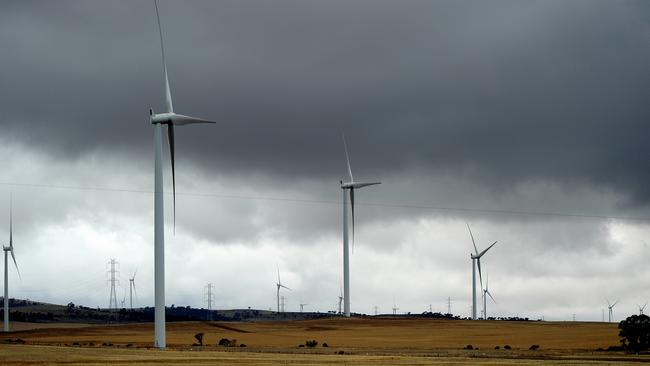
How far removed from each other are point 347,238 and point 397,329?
1750cm

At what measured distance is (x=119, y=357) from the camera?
7512 centimetres

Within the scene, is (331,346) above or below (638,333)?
below

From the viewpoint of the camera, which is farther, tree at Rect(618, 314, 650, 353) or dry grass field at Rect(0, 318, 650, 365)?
tree at Rect(618, 314, 650, 353)

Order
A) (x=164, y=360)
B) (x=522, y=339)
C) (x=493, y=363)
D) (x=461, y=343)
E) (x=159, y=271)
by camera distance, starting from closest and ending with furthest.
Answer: (x=164, y=360), (x=493, y=363), (x=159, y=271), (x=461, y=343), (x=522, y=339)

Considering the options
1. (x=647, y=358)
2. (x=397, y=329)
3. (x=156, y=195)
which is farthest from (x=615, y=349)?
(x=397, y=329)

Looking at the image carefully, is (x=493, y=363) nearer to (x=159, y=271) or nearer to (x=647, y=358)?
(x=647, y=358)

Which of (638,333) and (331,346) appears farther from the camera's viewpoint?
(331,346)

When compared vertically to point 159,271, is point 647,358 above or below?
below

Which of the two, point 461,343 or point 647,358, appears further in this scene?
point 461,343

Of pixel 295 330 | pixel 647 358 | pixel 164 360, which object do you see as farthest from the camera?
pixel 295 330

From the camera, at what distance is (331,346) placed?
119312 millimetres

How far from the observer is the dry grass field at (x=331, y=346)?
76.1 metres

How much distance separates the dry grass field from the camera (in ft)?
250

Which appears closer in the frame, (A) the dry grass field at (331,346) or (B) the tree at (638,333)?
(A) the dry grass field at (331,346)
